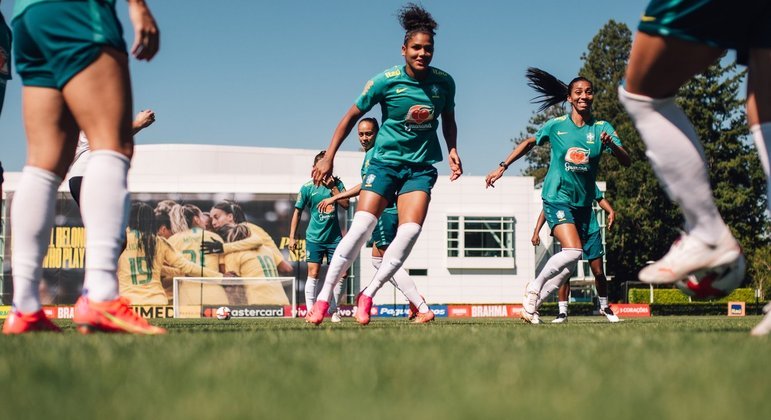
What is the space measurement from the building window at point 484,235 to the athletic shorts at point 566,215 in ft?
156

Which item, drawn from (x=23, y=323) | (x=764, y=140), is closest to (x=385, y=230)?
(x=23, y=323)

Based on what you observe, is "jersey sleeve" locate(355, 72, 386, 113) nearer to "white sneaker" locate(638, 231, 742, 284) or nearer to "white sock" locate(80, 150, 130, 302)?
"white sock" locate(80, 150, 130, 302)

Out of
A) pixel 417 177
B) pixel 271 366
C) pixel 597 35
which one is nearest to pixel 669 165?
pixel 271 366

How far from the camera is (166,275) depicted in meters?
55.0

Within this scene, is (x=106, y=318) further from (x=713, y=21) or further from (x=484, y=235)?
(x=484, y=235)

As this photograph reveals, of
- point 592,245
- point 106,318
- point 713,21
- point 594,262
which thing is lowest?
point 106,318

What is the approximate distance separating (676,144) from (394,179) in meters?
3.92

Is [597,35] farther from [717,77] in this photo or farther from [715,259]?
[715,259]

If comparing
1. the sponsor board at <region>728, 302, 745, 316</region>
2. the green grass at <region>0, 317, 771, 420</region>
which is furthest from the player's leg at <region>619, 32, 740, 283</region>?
the sponsor board at <region>728, 302, 745, 316</region>

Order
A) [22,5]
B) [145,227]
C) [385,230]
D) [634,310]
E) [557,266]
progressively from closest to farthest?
[22,5]
[557,266]
[385,230]
[634,310]
[145,227]

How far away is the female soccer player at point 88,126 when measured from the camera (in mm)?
4438

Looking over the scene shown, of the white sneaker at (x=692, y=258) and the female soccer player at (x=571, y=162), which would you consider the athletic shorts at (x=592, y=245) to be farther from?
the white sneaker at (x=692, y=258)

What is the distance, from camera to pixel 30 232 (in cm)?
475

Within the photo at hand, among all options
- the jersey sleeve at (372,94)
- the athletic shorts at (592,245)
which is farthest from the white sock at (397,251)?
the athletic shorts at (592,245)
